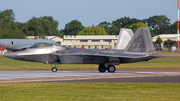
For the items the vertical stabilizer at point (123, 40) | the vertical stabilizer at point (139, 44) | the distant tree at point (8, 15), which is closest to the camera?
the vertical stabilizer at point (139, 44)

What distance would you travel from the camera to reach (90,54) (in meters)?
24.7

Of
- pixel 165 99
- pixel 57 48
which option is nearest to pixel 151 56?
pixel 57 48

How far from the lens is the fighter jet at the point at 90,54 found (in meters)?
24.8

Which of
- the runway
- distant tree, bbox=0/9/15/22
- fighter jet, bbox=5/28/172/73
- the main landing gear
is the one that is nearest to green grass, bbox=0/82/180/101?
the runway

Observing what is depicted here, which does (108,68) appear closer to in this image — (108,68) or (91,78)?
(108,68)

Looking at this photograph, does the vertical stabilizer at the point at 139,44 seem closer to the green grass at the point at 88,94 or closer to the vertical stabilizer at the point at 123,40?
the vertical stabilizer at the point at 123,40

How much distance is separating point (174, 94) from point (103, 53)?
1271 cm

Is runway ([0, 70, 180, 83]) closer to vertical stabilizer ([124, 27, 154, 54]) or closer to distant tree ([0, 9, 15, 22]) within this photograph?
vertical stabilizer ([124, 27, 154, 54])

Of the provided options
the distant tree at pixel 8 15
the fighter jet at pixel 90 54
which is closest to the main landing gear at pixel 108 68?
the fighter jet at pixel 90 54

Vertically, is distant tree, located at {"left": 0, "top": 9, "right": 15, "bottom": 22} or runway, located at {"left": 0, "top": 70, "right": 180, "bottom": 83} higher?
distant tree, located at {"left": 0, "top": 9, "right": 15, "bottom": 22}

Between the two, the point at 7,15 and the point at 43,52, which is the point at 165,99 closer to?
the point at 43,52

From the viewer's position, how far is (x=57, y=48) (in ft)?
83.5

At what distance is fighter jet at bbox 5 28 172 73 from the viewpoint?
24.8 metres

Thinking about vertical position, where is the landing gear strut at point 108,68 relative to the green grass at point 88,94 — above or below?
above
